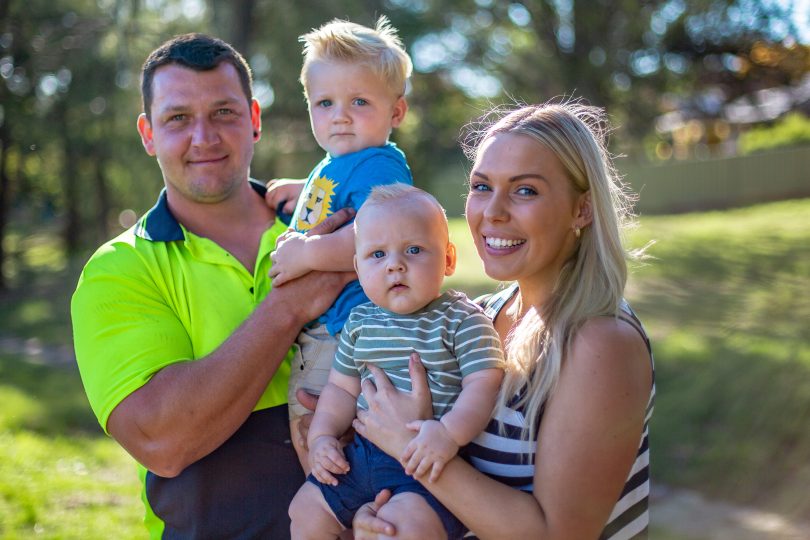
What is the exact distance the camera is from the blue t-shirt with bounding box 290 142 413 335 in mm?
2943

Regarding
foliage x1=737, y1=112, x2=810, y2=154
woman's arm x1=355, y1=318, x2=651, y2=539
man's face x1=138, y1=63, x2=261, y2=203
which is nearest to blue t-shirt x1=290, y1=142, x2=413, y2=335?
man's face x1=138, y1=63, x2=261, y2=203

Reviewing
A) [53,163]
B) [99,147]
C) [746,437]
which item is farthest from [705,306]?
[53,163]

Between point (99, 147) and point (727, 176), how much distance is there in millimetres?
17006

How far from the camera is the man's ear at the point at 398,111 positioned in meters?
3.24

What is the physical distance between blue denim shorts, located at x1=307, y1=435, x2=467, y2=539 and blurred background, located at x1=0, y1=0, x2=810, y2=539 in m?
2.00

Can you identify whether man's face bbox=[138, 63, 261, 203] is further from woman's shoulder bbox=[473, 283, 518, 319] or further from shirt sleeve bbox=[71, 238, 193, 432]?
woman's shoulder bbox=[473, 283, 518, 319]

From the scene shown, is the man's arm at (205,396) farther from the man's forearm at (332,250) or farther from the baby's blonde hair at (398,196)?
the baby's blonde hair at (398,196)

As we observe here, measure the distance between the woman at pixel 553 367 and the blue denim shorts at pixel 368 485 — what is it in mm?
51

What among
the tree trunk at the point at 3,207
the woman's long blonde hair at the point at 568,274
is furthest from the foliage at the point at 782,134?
the woman's long blonde hair at the point at 568,274

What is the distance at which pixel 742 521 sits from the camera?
5.79m

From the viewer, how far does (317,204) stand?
310cm

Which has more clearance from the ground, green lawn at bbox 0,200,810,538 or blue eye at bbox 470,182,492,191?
blue eye at bbox 470,182,492,191

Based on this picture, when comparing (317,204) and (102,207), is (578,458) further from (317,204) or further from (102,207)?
(102,207)

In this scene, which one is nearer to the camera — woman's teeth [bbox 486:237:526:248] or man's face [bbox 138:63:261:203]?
woman's teeth [bbox 486:237:526:248]
